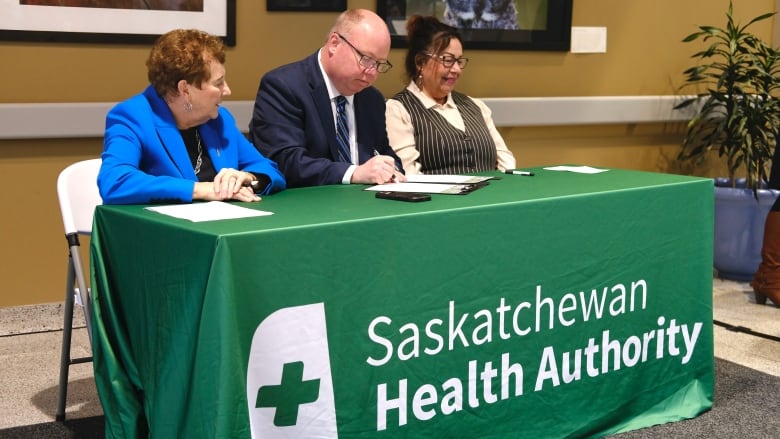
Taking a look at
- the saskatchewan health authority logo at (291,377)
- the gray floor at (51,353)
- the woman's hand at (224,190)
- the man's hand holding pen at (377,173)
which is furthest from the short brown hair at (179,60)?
the gray floor at (51,353)

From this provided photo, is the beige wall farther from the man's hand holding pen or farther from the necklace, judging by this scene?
the man's hand holding pen

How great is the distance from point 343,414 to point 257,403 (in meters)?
0.25

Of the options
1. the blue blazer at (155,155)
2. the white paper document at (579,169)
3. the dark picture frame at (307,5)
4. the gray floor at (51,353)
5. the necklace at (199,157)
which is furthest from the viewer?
the dark picture frame at (307,5)

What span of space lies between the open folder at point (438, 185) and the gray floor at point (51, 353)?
3.93 feet

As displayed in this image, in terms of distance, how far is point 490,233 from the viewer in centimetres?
251

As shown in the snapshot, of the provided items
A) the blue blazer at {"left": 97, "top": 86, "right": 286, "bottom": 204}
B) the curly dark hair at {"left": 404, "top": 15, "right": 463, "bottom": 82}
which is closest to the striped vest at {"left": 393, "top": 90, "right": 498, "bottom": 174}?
the curly dark hair at {"left": 404, "top": 15, "right": 463, "bottom": 82}

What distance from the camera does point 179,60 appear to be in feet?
8.83

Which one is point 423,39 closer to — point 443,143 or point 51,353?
point 443,143

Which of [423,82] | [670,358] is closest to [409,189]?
[670,358]

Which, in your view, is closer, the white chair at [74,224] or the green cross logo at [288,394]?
the green cross logo at [288,394]

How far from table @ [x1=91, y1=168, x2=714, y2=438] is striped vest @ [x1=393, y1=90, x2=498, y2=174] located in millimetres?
793

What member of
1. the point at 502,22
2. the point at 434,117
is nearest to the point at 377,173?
the point at 434,117

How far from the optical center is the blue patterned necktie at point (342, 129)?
3.33 meters

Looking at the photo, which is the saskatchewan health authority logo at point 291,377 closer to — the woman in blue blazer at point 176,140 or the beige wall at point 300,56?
the woman in blue blazer at point 176,140
